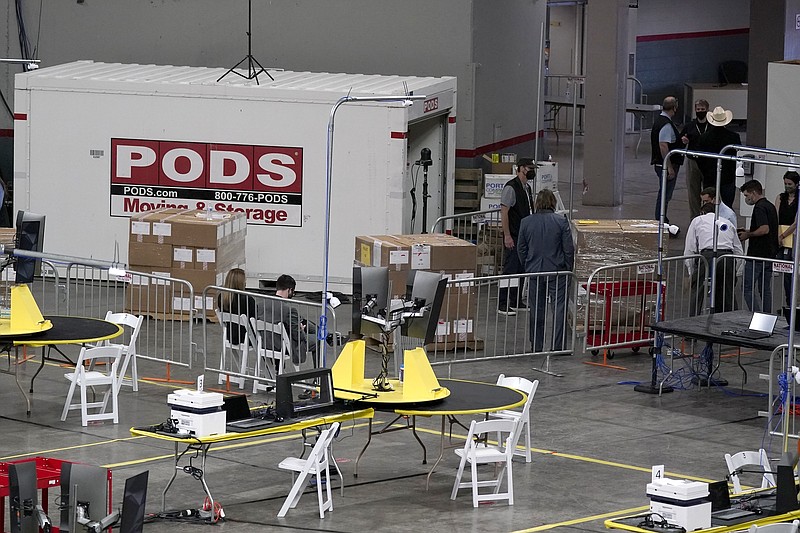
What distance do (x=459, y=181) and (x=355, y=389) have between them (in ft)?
35.8

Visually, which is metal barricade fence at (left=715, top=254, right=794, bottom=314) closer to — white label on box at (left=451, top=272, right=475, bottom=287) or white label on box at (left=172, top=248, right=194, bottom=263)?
white label on box at (left=451, top=272, right=475, bottom=287)

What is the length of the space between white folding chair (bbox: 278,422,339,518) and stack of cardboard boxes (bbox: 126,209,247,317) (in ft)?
23.4

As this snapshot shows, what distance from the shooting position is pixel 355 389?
497 inches

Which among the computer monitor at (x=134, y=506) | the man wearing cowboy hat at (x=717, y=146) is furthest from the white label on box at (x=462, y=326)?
the computer monitor at (x=134, y=506)

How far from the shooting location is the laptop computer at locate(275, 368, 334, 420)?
11.9 meters

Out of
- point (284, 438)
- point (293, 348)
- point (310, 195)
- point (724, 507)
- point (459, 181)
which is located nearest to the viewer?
point (724, 507)

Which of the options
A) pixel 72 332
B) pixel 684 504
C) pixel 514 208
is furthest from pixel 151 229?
pixel 684 504

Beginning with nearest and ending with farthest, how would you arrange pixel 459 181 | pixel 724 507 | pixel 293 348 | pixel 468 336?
pixel 724 507 → pixel 293 348 → pixel 468 336 → pixel 459 181

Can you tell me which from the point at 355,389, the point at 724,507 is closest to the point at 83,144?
the point at 355,389

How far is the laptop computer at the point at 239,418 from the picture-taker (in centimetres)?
1158

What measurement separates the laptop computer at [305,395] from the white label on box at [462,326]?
5055mm

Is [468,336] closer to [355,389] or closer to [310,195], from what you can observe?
[310,195]

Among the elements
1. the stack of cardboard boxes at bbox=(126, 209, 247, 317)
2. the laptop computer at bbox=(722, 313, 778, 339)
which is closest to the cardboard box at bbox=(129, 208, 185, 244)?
the stack of cardboard boxes at bbox=(126, 209, 247, 317)

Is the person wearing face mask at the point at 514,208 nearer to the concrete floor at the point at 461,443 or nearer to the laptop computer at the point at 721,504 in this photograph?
the concrete floor at the point at 461,443
